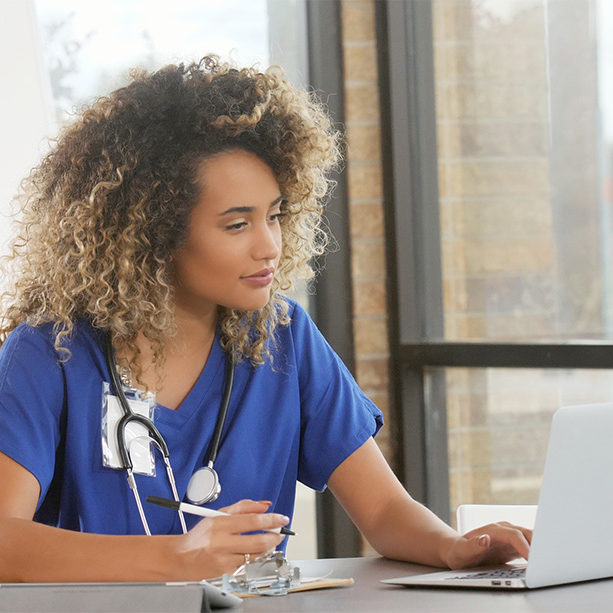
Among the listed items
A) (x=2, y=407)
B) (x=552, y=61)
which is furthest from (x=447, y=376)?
(x=2, y=407)

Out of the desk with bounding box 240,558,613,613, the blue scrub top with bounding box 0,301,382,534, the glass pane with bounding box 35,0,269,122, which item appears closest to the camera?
the desk with bounding box 240,558,613,613

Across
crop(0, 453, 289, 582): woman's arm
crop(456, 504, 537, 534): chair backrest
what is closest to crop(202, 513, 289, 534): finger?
crop(0, 453, 289, 582): woman's arm

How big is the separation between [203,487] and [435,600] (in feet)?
1.61

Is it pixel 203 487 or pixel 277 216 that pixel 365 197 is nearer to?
pixel 277 216

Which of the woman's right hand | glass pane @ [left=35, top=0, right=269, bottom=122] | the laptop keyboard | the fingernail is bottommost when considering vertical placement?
the laptop keyboard

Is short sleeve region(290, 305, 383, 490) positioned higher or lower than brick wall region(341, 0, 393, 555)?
Result: lower

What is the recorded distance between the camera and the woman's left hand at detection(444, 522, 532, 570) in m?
1.31

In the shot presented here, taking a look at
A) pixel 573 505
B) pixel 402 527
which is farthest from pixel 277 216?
pixel 573 505

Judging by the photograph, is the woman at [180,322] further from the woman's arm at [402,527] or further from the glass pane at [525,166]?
the glass pane at [525,166]

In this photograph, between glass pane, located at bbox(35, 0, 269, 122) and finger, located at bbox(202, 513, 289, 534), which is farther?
glass pane, located at bbox(35, 0, 269, 122)

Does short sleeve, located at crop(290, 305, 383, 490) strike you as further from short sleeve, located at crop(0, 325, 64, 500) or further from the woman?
short sleeve, located at crop(0, 325, 64, 500)

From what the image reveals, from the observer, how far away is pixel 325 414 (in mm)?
1643

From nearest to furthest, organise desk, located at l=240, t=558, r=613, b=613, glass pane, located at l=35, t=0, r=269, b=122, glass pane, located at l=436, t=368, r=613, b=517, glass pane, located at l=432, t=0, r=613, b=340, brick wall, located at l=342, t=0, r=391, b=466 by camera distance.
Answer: desk, located at l=240, t=558, r=613, b=613
glass pane, located at l=432, t=0, r=613, b=340
glass pane, located at l=436, t=368, r=613, b=517
glass pane, located at l=35, t=0, r=269, b=122
brick wall, located at l=342, t=0, r=391, b=466

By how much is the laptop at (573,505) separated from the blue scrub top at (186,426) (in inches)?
19.8
